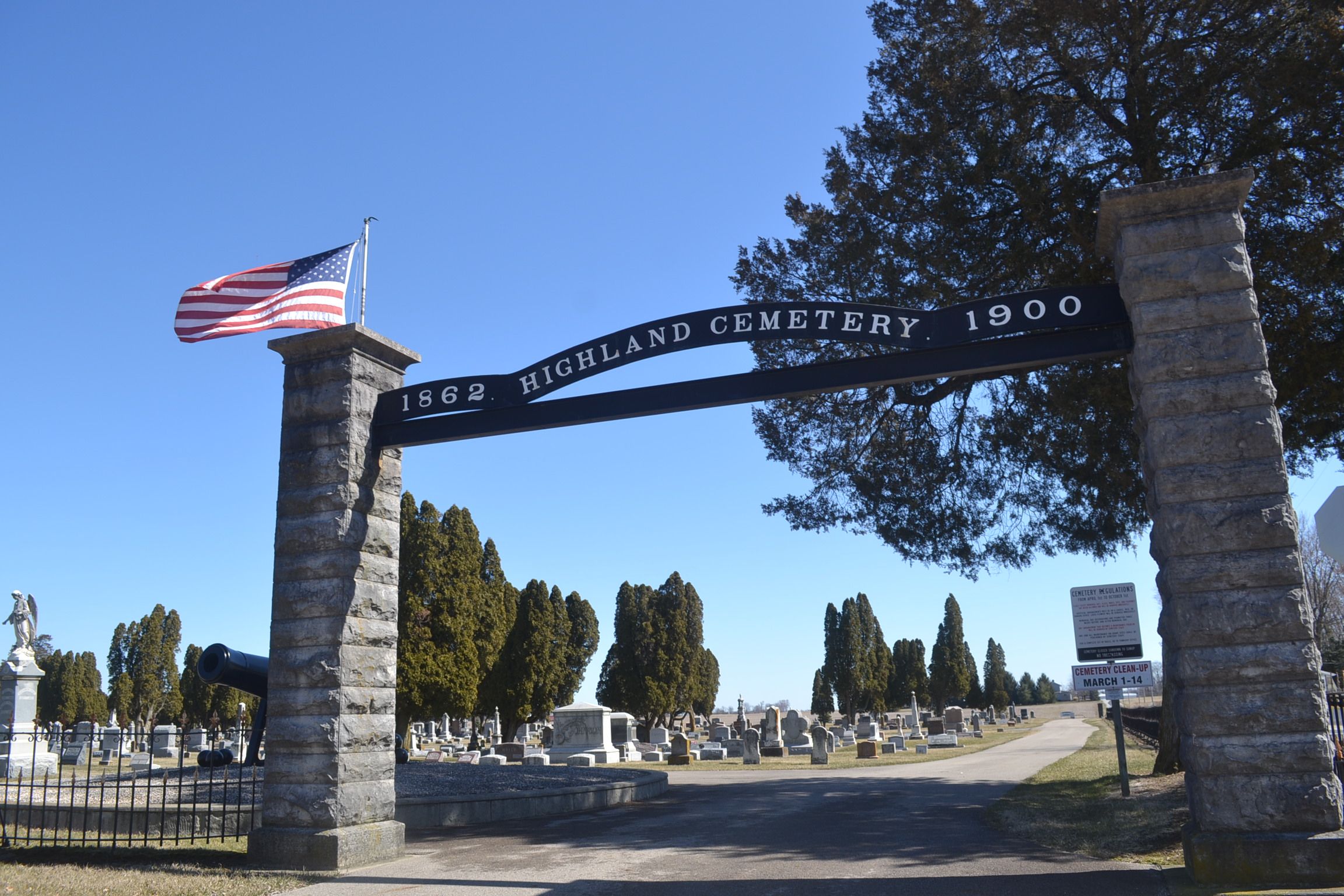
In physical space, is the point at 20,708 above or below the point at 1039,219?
below

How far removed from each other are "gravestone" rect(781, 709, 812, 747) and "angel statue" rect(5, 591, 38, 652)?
2352cm

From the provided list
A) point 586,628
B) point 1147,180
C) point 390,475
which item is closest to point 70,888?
point 390,475

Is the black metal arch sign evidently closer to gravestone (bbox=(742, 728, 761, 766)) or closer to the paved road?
the paved road

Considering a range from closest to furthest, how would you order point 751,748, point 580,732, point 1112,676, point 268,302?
point 268,302
point 1112,676
point 580,732
point 751,748

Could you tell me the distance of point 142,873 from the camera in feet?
26.5

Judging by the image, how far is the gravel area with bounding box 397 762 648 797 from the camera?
1318cm

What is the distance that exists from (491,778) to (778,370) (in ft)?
33.8

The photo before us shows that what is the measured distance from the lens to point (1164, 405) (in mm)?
6992

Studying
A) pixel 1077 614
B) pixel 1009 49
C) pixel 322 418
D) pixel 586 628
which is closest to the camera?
pixel 322 418

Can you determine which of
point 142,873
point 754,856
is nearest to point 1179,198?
point 754,856

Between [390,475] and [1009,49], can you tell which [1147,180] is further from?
[390,475]

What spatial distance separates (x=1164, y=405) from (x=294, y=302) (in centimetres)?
854

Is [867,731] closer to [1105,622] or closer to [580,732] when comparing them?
[580,732]

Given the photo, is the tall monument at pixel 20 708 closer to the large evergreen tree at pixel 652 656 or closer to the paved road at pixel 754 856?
the paved road at pixel 754 856
